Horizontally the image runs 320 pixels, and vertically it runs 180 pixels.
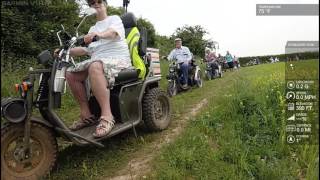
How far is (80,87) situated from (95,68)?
44cm

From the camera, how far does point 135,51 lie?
17.7 feet

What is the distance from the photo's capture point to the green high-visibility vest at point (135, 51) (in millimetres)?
5308

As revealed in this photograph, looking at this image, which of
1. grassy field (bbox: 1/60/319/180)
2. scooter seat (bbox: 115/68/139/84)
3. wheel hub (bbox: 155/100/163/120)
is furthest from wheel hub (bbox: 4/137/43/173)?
wheel hub (bbox: 155/100/163/120)

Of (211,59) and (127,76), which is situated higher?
(127,76)

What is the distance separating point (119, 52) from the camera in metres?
4.81

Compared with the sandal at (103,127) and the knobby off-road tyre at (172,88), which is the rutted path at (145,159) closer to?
the sandal at (103,127)

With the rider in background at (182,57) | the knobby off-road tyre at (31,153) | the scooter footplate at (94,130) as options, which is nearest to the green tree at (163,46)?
the rider in background at (182,57)

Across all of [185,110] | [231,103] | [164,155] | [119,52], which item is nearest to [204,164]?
[164,155]

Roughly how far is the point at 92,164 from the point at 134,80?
1188mm

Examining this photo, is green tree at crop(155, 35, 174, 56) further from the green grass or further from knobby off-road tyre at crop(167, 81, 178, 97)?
the green grass

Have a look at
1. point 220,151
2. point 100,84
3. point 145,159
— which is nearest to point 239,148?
point 220,151

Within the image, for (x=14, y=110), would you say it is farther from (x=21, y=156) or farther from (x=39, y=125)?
(x=21, y=156)

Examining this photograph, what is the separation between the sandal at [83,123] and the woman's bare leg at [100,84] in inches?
13.9

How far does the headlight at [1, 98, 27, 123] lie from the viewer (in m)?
3.50
